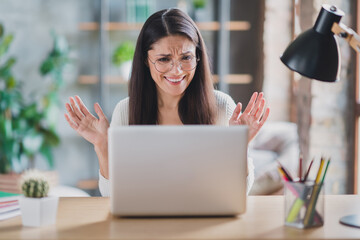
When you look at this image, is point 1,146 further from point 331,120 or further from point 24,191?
point 24,191

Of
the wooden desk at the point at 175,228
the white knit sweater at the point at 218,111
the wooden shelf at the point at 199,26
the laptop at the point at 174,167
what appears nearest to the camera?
the wooden desk at the point at 175,228

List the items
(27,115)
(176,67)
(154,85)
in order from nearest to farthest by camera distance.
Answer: (176,67), (154,85), (27,115)

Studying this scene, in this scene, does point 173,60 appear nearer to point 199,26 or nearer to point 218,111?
point 218,111

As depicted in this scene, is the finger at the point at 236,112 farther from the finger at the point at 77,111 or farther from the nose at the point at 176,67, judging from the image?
the finger at the point at 77,111

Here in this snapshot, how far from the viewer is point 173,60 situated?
2.08m

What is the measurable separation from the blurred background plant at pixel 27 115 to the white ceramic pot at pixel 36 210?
8.94ft

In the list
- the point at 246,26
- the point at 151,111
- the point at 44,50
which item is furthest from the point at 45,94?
the point at 151,111

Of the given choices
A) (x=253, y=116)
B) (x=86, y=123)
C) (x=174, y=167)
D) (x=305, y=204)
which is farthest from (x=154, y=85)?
(x=305, y=204)

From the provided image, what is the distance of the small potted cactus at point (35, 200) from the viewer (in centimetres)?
125

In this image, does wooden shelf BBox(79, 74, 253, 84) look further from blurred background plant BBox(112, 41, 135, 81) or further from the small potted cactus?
the small potted cactus

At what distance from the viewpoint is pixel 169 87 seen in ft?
6.93

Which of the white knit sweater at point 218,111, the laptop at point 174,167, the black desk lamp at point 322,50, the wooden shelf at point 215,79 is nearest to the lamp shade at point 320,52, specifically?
the black desk lamp at point 322,50

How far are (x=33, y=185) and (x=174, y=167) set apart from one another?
0.35 metres

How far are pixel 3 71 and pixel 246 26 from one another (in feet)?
6.52
